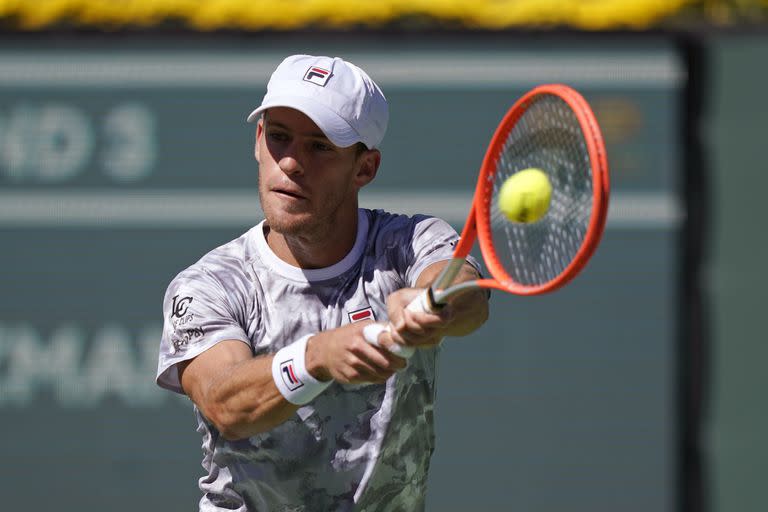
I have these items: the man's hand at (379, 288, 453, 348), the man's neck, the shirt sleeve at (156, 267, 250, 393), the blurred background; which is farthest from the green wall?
the man's hand at (379, 288, 453, 348)

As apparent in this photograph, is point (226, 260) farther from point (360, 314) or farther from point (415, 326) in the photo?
point (415, 326)

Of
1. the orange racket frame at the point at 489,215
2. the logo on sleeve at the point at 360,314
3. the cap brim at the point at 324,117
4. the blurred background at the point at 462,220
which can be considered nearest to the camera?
the orange racket frame at the point at 489,215

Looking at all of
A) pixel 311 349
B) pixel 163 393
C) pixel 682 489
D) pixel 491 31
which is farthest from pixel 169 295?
pixel 682 489

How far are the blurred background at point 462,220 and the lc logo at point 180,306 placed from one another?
7.82ft

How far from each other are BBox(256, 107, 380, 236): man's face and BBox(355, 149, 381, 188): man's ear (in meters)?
0.07

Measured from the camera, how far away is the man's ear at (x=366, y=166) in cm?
318

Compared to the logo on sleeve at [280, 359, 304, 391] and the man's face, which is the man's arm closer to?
the logo on sleeve at [280, 359, 304, 391]

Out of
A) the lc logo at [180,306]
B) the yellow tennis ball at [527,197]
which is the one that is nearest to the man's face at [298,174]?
the lc logo at [180,306]

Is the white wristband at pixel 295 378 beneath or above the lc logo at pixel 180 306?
beneath

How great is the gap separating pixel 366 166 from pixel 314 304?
0.38 metres

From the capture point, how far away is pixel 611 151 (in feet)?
17.8

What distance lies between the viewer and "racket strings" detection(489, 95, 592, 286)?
9.18 feet

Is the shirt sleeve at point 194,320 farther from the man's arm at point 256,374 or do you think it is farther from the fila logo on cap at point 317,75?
the fila logo on cap at point 317,75

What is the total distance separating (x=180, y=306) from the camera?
9.84 feet
